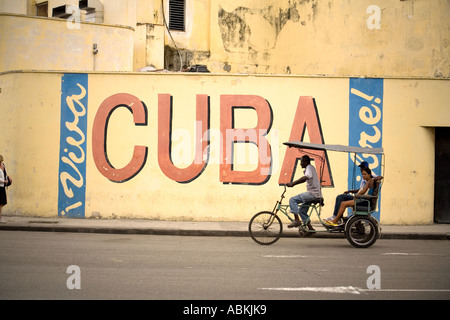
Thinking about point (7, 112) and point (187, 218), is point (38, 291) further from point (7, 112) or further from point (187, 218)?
point (7, 112)

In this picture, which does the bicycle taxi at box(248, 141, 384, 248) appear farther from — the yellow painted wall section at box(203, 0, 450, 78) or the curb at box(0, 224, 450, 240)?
the yellow painted wall section at box(203, 0, 450, 78)

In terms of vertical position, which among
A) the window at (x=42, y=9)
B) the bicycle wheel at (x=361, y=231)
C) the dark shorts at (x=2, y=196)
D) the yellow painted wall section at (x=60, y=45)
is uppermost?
the window at (x=42, y=9)

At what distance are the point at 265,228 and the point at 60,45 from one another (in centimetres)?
1170

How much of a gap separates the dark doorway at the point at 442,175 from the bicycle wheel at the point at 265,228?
275 inches

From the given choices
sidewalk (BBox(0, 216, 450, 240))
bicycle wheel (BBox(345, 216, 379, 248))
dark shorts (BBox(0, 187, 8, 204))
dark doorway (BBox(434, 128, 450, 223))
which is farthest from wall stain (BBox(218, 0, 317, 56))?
bicycle wheel (BBox(345, 216, 379, 248))

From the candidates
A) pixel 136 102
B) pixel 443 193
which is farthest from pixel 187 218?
pixel 443 193

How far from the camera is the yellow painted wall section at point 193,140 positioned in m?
17.5

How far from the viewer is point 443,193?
17.9 meters

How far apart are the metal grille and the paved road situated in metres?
12.8

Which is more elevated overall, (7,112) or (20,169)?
(7,112)

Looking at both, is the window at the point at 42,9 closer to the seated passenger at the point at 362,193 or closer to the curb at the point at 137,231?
the curb at the point at 137,231

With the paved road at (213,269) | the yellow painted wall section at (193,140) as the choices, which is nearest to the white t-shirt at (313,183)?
the paved road at (213,269)
